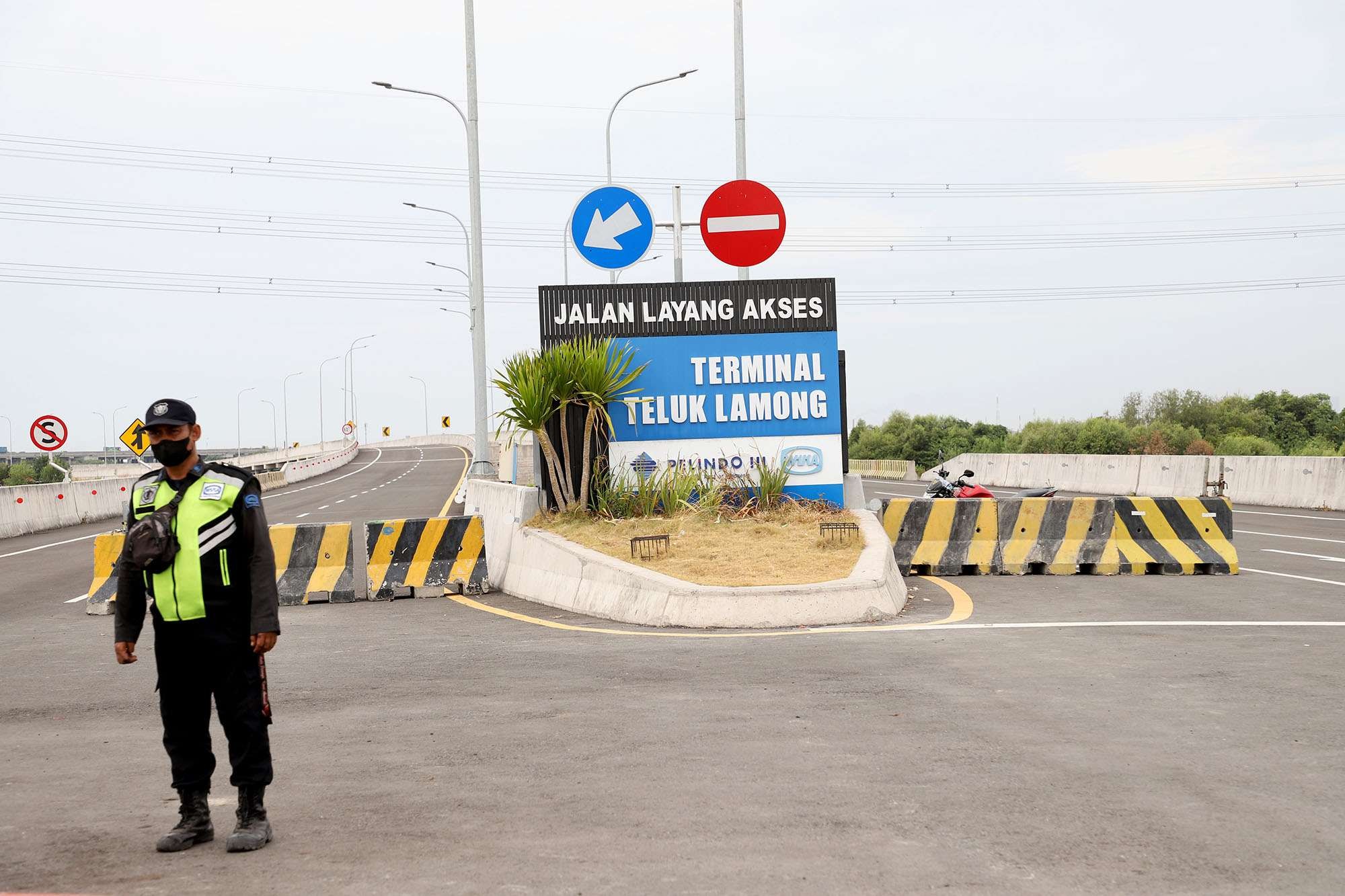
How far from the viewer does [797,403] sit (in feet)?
56.2

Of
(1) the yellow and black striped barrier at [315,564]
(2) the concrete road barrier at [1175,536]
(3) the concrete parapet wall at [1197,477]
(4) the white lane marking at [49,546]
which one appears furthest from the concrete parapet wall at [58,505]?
(3) the concrete parapet wall at [1197,477]

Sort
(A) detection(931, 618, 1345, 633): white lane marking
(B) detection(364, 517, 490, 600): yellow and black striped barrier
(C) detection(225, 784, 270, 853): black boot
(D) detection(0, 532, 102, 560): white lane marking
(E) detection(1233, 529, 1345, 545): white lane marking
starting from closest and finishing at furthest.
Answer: (C) detection(225, 784, 270, 853): black boot → (A) detection(931, 618, 1345, 633): white lane marking → (B) detection(364, 517, 490, 600): yellow and black striped barrier → (E) detection(1233, 529, 1345, 545): white lane marking → (D) detection(0, 532, 102, 560): white lane marking

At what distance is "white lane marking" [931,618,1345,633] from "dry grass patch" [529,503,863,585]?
1495 millimetres

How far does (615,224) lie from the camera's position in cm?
1638

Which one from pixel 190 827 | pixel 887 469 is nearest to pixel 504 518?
pixel 190 827

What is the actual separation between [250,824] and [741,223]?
12.9 meters

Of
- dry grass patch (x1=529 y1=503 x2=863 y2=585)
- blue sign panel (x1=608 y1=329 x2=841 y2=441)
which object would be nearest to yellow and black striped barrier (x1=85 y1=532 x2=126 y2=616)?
dry grass patch (x1=529 y1=503 x2=863 y2=585)

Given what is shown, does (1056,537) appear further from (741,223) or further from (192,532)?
(192,532)

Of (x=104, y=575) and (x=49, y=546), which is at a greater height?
(x=104, y=575)

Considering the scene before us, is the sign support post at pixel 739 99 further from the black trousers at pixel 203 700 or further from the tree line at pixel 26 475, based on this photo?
the tree line at pixel 26 475

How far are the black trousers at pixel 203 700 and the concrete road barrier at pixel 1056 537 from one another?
38.9 feet

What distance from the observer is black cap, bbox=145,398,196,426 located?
17.7 ft

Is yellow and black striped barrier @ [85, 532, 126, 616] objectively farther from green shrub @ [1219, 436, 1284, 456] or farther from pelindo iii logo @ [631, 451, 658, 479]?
green shrub @ [1219, 436, 1284, 456]

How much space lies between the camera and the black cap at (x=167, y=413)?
5.41m
